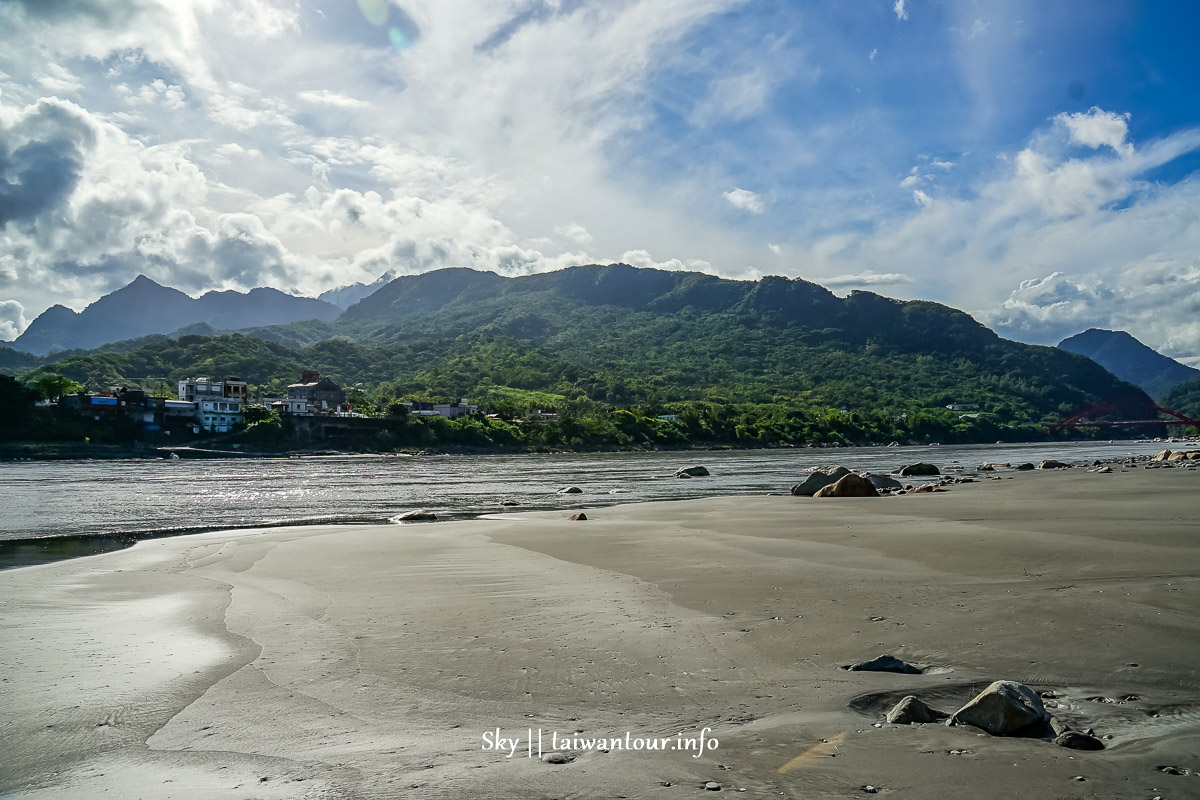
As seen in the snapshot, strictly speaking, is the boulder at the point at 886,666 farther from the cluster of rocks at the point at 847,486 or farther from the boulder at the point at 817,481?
the boulder at the point at 817,481

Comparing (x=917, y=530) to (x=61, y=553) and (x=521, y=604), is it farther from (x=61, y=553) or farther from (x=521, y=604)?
(x=61, y=553)

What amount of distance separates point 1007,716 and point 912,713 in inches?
24.1

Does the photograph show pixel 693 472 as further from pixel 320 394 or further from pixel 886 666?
pixel 320 394

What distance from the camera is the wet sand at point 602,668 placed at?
4.30 metres

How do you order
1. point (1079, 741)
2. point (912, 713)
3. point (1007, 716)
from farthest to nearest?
point (912, 713)
point (1007, 716)
point (1079, 741)

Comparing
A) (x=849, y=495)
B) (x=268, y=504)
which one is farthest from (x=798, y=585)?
(x=268, y=504)

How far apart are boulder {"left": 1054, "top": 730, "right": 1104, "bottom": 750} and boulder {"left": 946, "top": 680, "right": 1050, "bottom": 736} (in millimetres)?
219

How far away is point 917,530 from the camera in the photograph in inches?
591

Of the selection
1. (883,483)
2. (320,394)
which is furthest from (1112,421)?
(320,394)

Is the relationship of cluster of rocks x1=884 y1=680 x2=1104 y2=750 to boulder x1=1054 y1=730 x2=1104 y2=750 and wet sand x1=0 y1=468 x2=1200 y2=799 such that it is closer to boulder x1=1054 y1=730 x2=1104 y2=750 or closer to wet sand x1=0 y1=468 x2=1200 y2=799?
boulder x1=1054 y1=730 x2=1104 y2=750

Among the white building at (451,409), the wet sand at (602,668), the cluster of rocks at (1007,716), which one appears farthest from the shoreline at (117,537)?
the white building at (451,409)

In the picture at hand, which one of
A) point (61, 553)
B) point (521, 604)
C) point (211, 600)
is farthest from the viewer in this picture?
point (61, 553)

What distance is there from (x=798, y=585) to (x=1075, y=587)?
11.2ft

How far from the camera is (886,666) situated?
6082mm
